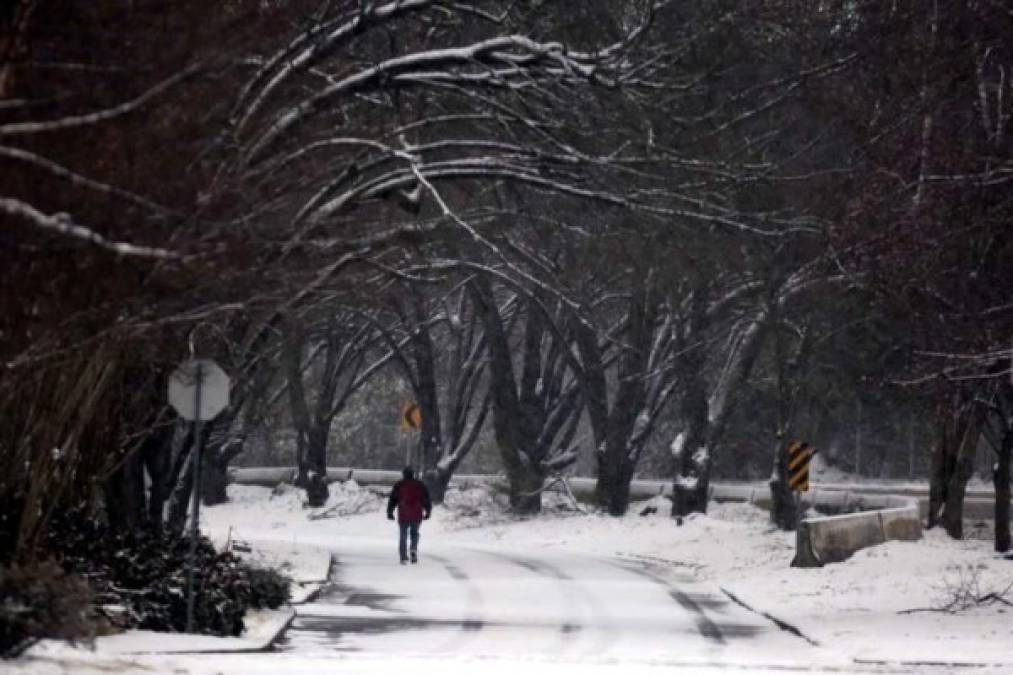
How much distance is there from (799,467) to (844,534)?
2.12 metres

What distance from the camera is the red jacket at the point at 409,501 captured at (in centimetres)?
3622

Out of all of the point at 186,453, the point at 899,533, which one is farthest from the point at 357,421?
the point at 186,453

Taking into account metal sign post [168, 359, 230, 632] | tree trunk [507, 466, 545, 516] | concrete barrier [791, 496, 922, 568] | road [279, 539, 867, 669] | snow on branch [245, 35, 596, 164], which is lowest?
road [279, 539, 867, 669]

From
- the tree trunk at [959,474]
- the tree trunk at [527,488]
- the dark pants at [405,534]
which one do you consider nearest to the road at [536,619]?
the dark pants at [405,534]

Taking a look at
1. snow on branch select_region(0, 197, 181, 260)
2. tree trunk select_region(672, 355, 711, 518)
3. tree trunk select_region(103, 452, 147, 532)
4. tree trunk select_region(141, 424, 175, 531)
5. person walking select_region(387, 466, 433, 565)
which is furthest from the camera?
tree trunk select_region(672, 355, 711, 518)

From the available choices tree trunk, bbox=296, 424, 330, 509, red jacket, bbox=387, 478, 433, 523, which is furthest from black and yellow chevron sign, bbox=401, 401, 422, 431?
red jacket, bbox=387, 478, 433, 523

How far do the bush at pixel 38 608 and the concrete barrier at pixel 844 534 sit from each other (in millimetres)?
20707

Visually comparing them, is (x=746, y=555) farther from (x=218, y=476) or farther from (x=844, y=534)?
(x=218, y=476)

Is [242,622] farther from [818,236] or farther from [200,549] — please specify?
[818,236]

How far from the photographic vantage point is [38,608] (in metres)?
13.6

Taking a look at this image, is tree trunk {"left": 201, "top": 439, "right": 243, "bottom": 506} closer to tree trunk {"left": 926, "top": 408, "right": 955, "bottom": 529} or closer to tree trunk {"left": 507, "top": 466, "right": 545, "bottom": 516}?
tree trunk {"left": 507, "top": 466, "right": 545, "bottom": 516}

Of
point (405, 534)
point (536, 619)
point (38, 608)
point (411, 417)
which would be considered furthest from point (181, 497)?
point (411, 417)

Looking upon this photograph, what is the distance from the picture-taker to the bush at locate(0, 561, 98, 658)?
1345 centimetres

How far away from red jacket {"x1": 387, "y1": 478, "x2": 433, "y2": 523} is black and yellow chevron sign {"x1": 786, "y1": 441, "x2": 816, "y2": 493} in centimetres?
638
